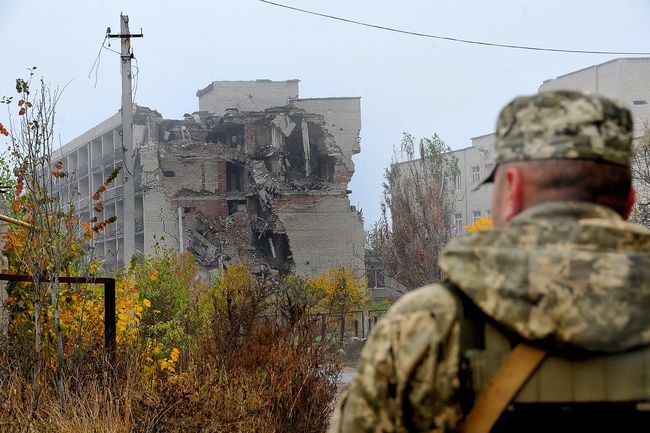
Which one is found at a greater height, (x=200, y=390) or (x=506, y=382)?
(x=506, y=382)

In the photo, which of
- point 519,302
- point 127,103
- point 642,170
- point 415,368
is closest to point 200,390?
point 415,368

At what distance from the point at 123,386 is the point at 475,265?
20.1ft

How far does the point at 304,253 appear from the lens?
43.3m

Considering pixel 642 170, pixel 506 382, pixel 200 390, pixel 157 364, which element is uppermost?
pixel 642 170

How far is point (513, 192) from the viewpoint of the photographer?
1784 mm

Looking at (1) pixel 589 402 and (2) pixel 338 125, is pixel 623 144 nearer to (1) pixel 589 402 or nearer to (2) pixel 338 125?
(1) pixel 589 402

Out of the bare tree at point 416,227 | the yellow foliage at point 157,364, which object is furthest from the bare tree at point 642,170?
the yellow foliage at point 157,364

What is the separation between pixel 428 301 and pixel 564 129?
43 cm

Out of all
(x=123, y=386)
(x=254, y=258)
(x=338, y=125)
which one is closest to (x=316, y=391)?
(x=123, y=386)

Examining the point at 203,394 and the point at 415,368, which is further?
the point at 203,394

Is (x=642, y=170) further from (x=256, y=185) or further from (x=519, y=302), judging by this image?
(x=519, y=302)

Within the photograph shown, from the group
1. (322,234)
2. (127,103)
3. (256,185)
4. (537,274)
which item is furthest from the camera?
(256,185)

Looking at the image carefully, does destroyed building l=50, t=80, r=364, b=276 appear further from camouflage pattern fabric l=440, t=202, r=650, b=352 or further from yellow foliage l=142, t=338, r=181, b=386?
camouflage pattern fabric l=440, t=202, r=650, b=352

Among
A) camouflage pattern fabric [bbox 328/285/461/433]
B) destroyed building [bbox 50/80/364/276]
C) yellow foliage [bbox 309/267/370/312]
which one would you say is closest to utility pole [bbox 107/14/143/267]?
camouflage pattern fabric [bbox 328/285/461/433]
